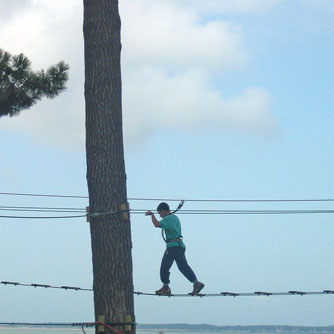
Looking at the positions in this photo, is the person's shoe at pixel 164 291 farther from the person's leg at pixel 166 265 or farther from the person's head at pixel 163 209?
the person's head at pixel 163 209

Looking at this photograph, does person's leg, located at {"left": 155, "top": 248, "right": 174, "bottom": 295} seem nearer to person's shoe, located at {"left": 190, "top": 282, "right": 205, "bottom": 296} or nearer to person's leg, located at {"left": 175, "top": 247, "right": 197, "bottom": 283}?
person's leg, located at {"left": 175, "top": 247, "right": 197, "bottom": 283}

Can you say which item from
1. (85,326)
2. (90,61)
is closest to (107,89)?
(90,61)

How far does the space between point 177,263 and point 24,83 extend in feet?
13.8

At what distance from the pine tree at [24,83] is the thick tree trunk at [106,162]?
3.72 metres

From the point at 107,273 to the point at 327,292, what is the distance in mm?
3432

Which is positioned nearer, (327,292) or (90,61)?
(90,61)

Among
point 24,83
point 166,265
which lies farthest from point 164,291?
point 24,83

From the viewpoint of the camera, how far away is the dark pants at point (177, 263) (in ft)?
37.8

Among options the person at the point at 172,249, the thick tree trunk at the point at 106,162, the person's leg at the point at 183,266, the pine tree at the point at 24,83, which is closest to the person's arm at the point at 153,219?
the person at the point at 172,249

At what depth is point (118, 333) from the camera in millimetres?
8867

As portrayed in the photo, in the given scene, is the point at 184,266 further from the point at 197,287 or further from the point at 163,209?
the point at 163,209

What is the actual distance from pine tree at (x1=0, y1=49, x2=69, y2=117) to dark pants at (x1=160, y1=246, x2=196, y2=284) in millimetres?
3741

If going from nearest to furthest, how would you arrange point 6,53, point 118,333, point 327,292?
point 118,333
point 327,292
point 6,53

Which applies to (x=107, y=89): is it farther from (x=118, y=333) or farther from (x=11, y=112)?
(x=11, y=112)
